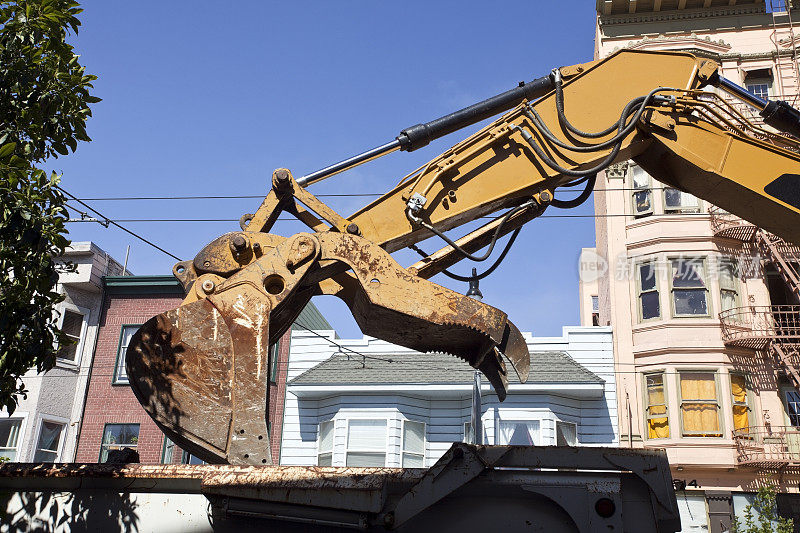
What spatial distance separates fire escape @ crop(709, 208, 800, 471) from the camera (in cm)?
1611

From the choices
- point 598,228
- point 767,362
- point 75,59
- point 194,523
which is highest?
point 598,228

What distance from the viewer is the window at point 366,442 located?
55.1ft

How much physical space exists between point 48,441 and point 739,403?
17.9 meters

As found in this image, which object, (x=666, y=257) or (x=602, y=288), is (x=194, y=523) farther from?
(x=602, y=288)

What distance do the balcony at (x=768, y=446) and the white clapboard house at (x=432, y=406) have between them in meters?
2.82

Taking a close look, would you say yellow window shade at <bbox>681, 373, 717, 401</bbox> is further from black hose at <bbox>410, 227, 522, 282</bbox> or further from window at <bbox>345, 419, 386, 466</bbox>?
black hose at <bbox>410, 227, 522, 282</bbox>

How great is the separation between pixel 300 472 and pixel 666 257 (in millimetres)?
15982

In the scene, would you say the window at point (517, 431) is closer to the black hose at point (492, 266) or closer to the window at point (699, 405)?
the window at point (699, 405)

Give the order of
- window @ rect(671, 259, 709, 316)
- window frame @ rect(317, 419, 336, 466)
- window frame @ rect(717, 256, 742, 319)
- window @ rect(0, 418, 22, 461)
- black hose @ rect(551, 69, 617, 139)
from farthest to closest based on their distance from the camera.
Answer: window @ rect(0, 418, 22, 461) → window frame @ rect(717, 256, 742, 319) → window @ rect(671, 259, 709, 316) → window frame @ rect(317, 419, 336, 466) → black hose @ rect(551, 69, 617, 139)

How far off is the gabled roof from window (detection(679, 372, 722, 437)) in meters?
2.24

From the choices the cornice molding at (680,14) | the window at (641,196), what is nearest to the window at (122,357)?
the window at (641,196)

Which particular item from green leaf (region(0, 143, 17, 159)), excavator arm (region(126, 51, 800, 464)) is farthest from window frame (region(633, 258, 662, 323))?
green leaf (region(0, 143, 17, 159))

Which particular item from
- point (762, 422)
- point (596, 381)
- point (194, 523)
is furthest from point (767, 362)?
point (194, 523)

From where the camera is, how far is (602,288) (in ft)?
72.7
